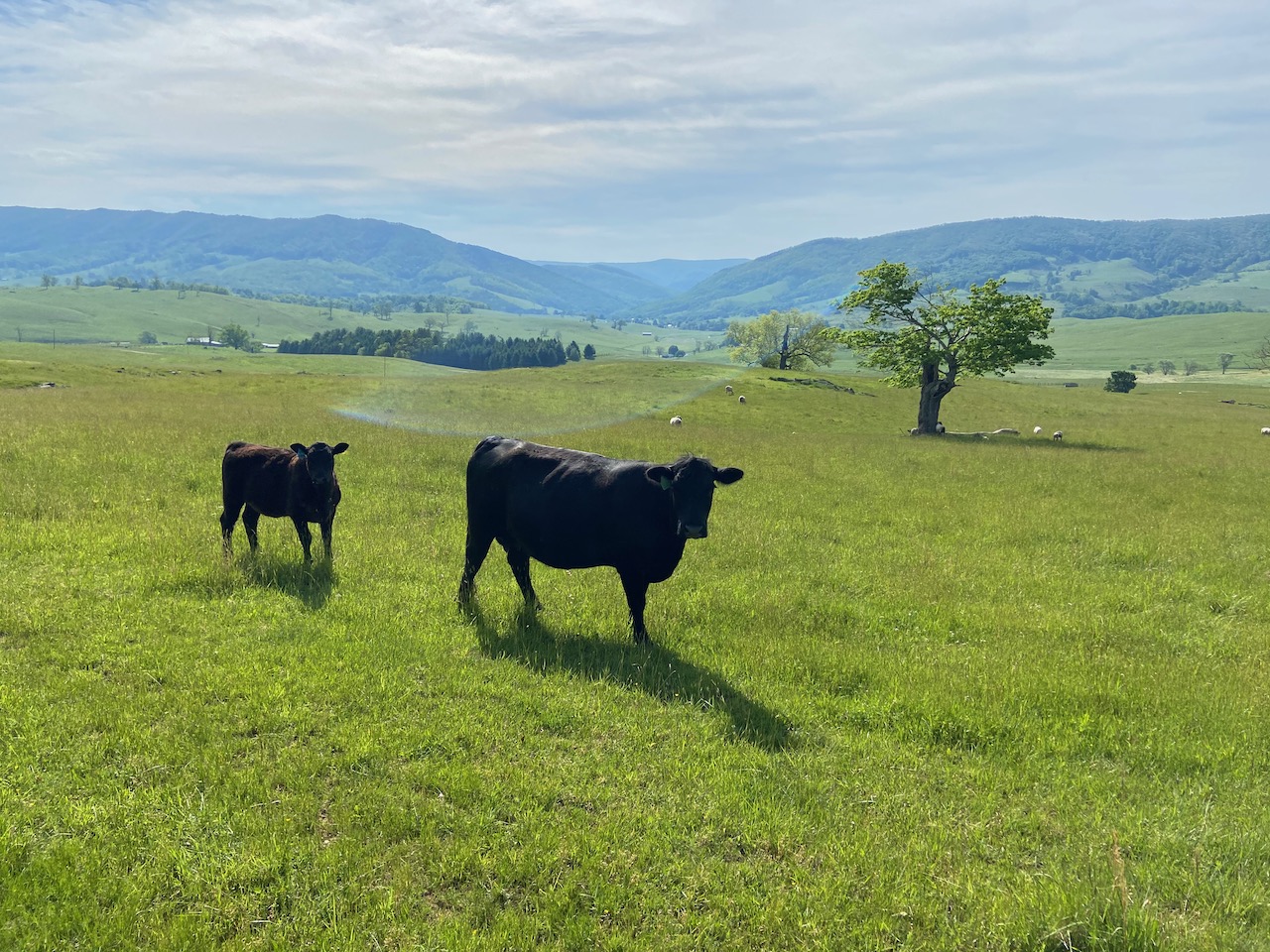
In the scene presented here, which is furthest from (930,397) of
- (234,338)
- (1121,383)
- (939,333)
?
(234,338)

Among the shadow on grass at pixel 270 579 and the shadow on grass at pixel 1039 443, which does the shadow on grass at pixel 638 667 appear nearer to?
the shadow on grass at pixel 270 579

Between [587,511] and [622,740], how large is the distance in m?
3.19

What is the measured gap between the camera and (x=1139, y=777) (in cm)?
620

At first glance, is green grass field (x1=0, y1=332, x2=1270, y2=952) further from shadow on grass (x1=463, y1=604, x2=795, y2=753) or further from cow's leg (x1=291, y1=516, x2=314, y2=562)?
cow's leg (x1=291, y1=516, x2=314, y2=562)

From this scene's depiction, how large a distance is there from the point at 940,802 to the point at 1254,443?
46375 mm

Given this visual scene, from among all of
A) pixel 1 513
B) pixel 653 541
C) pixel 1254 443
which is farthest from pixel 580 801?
pixel 1254 443

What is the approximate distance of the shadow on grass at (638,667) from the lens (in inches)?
273

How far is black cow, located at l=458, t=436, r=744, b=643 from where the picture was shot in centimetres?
827

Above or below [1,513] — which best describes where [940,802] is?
below

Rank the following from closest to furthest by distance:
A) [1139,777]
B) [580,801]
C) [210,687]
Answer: [580,801] → [1139,777] → [210,687]

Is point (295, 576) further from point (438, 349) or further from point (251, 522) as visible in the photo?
point (438, 349)

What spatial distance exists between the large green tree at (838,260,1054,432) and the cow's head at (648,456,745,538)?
119 feet

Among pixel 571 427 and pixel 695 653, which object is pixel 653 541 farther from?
pixel 571 427

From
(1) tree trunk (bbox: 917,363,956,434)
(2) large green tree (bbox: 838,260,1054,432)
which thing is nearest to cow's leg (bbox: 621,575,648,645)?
(2) large green tree (bbox: 838,260,1054,432)
